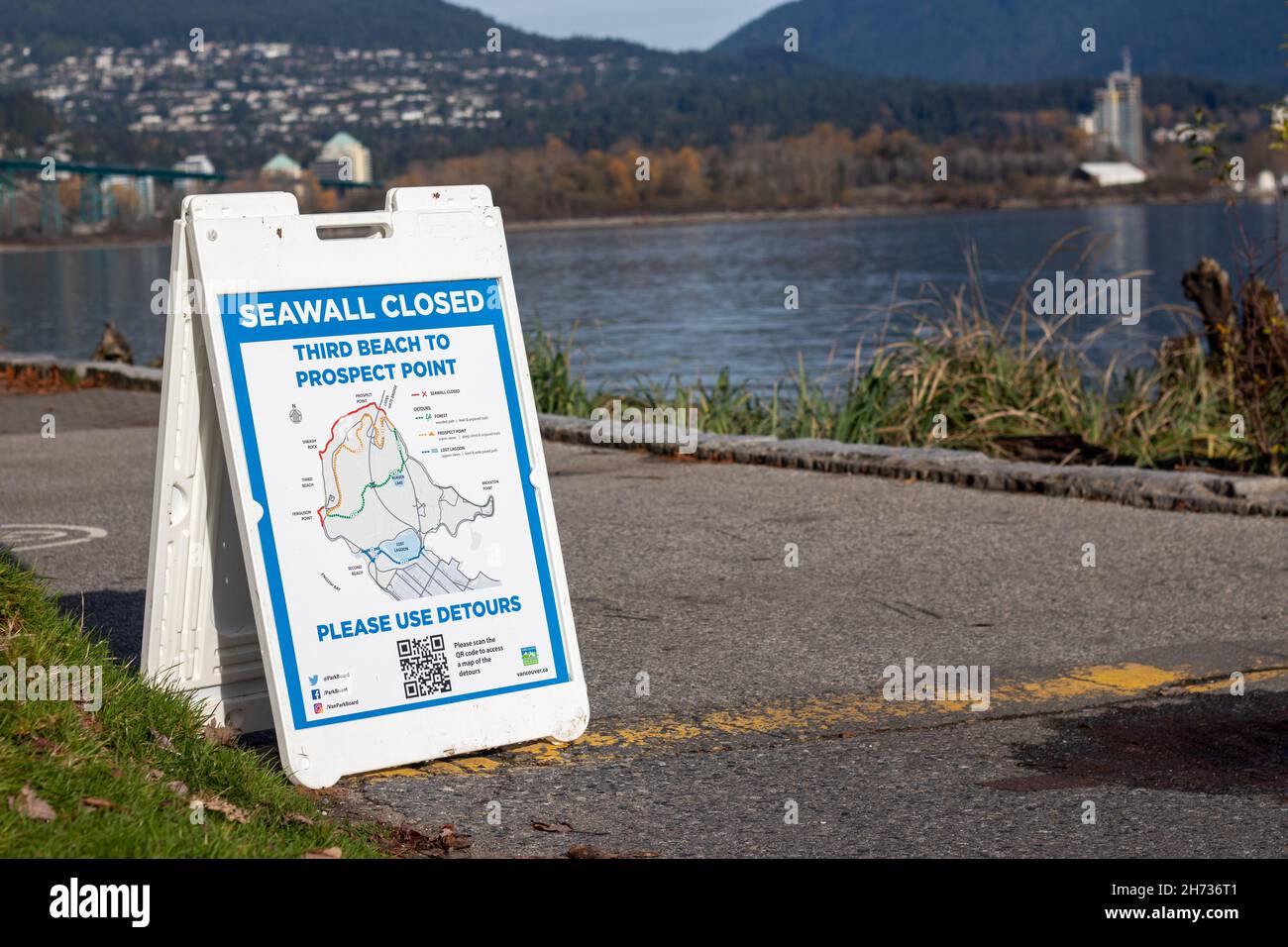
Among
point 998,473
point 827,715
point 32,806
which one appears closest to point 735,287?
point 998,473

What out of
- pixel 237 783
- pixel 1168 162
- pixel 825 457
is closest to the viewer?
pixel 237 783

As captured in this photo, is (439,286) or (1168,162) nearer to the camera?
(439,286)

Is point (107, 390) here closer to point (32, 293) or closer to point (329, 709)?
point (329, 709)

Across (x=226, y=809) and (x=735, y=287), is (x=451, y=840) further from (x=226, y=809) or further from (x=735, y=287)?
(x=735, y=287)

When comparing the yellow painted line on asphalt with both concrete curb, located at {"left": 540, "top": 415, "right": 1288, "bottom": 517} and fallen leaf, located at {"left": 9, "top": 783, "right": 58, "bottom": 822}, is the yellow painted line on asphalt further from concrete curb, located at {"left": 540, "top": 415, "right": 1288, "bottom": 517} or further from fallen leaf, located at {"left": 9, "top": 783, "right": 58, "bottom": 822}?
concrete curb, located at {"left": 540, "top": 415, "right": 1288, "bottom": 517}

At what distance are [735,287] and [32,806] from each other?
4943cm

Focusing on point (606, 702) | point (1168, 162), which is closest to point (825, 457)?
point (606, 702)

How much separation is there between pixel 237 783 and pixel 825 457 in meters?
6.38

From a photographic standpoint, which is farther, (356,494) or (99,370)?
(99,370)

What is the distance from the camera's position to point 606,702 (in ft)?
17.9

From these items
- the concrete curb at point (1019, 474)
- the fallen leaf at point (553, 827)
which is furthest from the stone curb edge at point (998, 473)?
the fallen leaf at point (553, 827)

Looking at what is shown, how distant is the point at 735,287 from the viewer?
2067 inches

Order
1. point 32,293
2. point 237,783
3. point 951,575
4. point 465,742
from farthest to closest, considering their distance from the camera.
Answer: point 32,293 < point 951,575 < point 465,742 < point 237,783

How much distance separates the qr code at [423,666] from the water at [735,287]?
318 inches
